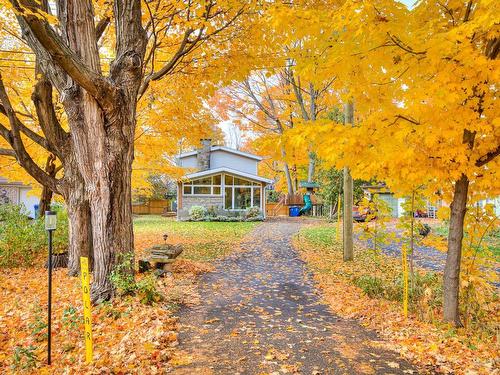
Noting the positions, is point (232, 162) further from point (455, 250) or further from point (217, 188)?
point (455, 250)

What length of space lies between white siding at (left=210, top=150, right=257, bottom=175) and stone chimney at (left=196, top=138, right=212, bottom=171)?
0.63 metres

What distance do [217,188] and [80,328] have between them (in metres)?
21.7

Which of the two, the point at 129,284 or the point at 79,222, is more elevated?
the point at 79,222

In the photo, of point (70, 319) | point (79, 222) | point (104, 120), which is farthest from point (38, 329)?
point (79, 222)

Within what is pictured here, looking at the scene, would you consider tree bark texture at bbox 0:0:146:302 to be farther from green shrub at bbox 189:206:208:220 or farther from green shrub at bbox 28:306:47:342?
green shrub at bbox 189:206:208:220

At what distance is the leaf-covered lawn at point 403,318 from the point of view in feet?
13.3

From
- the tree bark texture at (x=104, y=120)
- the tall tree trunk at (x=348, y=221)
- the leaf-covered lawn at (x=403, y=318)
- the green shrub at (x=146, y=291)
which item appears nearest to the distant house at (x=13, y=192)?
the tree bark texture at (x=104, y=120)

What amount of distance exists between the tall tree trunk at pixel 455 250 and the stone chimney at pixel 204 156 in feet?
76.5

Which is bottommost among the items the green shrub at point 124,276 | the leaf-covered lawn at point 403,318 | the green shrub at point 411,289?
the leaf-covered lawn at point 403,318

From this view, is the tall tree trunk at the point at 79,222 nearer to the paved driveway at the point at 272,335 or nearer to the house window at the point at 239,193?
the paved driveway at the point at 272,335

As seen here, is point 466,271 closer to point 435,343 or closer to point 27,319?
point 435,343

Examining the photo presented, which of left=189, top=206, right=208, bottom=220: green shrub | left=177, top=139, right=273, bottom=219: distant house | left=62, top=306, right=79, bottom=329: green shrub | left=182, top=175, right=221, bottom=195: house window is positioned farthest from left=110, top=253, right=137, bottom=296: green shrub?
left=182, top=175, right=221, bottom=195: house window

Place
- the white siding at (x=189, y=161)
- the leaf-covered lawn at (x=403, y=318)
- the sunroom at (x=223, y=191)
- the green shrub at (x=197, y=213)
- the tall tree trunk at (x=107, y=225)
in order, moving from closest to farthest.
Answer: the leaf-covered lawn at (x=403, y=318) < the tall tree trunk at (x=107, y=225) < the green shrub at (x=197, y=213) < the sunroom at (x=223, y=191) < the white siding at (x=189, y=161)

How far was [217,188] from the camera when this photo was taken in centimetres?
2639
